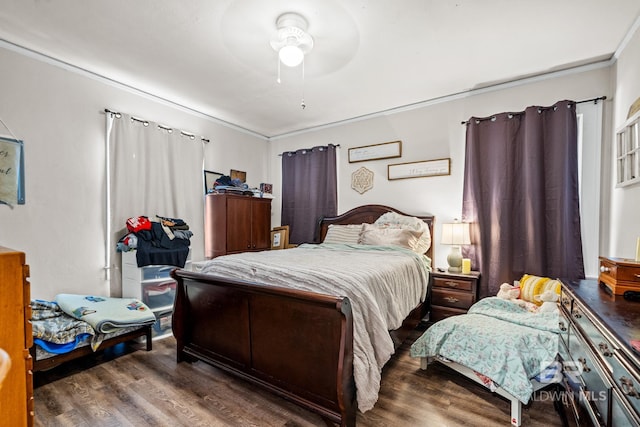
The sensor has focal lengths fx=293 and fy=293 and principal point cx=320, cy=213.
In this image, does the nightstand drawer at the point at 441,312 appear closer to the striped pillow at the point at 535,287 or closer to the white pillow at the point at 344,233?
the striped pillow at the point at 535,287

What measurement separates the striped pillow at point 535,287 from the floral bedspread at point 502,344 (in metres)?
0.30

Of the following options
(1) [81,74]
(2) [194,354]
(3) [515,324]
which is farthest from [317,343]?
(1) [81,74]

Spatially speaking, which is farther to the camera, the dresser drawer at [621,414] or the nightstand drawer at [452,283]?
the nightstand drawer at [452,283]

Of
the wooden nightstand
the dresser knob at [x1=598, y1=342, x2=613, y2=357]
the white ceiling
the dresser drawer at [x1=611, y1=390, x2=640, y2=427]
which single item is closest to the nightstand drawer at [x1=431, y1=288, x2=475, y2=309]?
the wooden nightstand

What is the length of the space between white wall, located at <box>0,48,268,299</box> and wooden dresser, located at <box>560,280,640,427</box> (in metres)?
3.77

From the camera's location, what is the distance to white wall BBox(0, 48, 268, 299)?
2.48 m

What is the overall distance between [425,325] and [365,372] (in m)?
1.99

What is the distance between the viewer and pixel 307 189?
449 centimetres

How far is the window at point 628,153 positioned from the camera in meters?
2.03

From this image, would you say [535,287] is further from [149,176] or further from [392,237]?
[149,176]

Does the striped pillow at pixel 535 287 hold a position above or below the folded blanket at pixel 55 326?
above

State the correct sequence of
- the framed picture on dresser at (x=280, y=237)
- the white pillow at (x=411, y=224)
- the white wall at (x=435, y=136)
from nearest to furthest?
the white wall at (x=435, y=136), the white pillow at (x=411, y=224), the framed picture on dresser at (x=280, y=237)

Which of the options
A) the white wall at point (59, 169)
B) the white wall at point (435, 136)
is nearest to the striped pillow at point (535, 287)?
the white wall at point (435, 136)

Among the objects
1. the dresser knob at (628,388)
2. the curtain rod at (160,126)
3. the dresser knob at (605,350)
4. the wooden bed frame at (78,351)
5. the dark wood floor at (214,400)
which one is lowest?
the dark wood floor at (214,400)
